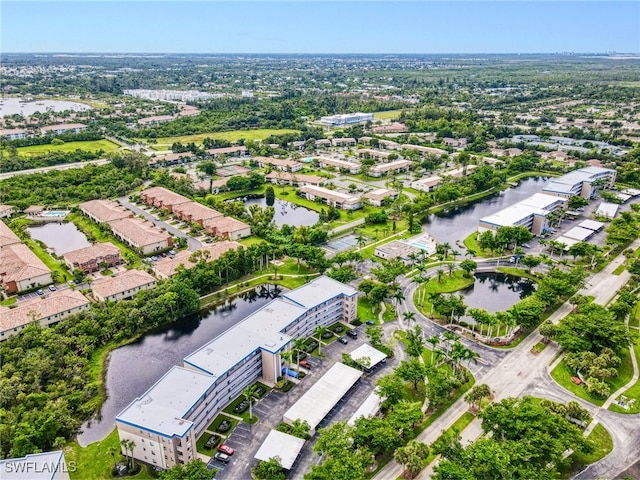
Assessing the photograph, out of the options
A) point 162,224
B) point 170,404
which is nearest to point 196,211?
point 162,224

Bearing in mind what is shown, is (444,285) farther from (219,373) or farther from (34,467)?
(34,467)

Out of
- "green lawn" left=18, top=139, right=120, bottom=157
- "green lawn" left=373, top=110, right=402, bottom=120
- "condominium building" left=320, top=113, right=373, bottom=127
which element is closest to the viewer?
"green lawn" left=18, top=139, right=120, bottom=157

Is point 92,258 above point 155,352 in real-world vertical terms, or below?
above

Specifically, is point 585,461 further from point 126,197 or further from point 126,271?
point 126,197

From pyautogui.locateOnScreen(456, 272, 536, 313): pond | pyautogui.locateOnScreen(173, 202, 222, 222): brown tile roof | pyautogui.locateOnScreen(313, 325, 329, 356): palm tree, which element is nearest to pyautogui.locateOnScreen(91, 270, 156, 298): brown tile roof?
pyautogui.locateOnScreen(173, 202, 222, 222): brown tile roof

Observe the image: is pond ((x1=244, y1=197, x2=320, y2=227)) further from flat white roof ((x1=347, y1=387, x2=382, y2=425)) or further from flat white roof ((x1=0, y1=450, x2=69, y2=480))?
flat white roof ((x1=0, y1=450, x2=69, y2=480))

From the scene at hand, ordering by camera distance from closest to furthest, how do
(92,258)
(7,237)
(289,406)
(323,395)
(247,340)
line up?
(323,395) → (289,406) → (247,340) → (92,258) → (7,237)

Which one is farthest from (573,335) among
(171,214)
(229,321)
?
(171,214)
